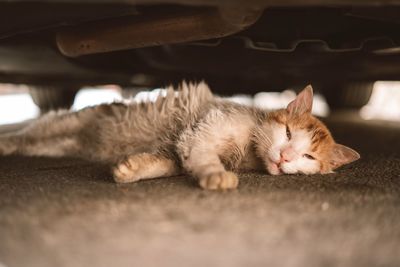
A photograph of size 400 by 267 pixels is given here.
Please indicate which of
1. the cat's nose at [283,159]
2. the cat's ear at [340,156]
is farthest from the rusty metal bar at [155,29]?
the cat's ear at [340,156]

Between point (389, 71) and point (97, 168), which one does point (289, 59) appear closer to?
point (389, 71)

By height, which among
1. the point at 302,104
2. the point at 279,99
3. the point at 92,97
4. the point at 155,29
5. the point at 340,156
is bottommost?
the point at 279,99

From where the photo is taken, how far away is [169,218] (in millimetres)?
996

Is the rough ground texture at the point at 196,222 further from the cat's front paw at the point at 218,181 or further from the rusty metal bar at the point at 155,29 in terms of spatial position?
the rusty metal bar at the point at 155,29

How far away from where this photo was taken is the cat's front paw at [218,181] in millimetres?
1248

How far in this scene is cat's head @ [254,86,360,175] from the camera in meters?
1.59

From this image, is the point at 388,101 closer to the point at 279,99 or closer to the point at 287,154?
the point at 279,99

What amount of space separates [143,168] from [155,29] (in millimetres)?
479

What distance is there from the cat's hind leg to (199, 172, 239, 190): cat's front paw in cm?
25

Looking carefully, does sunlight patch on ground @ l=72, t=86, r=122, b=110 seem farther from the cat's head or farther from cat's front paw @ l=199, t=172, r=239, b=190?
cat's front paw @ l=199, t=172, r=239, b=190

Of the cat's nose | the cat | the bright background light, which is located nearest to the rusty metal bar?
the cat

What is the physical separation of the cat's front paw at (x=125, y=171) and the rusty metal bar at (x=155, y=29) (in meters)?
0.45

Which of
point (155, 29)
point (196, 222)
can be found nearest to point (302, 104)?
point (155, 29)

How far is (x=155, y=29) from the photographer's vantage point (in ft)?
5.01
